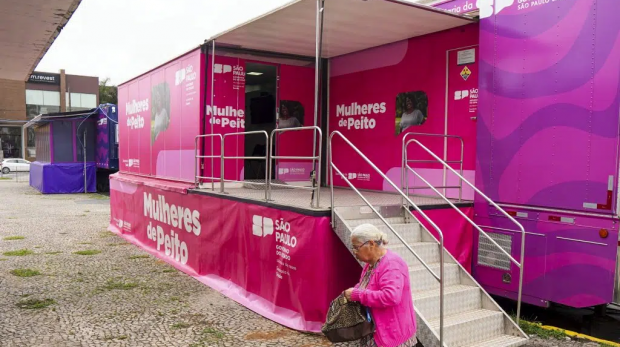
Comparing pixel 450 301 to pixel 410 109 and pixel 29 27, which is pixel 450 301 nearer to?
pixel 410 109

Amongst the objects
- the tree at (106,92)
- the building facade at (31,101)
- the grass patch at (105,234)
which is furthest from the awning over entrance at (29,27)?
the tree at (106,92)

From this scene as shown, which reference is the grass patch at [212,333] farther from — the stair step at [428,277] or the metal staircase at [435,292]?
the stair step at [428,277]

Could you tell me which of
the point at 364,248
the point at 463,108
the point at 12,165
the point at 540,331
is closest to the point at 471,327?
the point at 540,331

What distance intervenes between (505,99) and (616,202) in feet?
5.40

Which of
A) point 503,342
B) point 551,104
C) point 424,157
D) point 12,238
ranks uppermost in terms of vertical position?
point 551,104

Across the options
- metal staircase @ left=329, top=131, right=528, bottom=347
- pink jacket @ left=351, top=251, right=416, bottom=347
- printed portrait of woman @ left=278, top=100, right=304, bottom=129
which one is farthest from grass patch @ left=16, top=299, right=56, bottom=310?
pink jacket @ left=351, top=251, right=416, bottom=347

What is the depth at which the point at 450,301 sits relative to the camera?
4.69 m

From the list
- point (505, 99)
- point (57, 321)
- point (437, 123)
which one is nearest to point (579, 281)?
point (505, 99)

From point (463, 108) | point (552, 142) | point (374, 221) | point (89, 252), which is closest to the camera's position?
point (374, 221)

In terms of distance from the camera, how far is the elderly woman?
2959 mm

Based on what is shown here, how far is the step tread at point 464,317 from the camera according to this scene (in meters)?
4.34

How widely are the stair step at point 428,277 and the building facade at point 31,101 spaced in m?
49.4

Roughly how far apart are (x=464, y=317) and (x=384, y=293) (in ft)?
6.44

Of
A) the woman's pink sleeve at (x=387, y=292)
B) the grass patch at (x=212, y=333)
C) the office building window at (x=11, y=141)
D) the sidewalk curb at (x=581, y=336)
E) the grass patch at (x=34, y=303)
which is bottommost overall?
the grass patch at (x=34, y=303)
